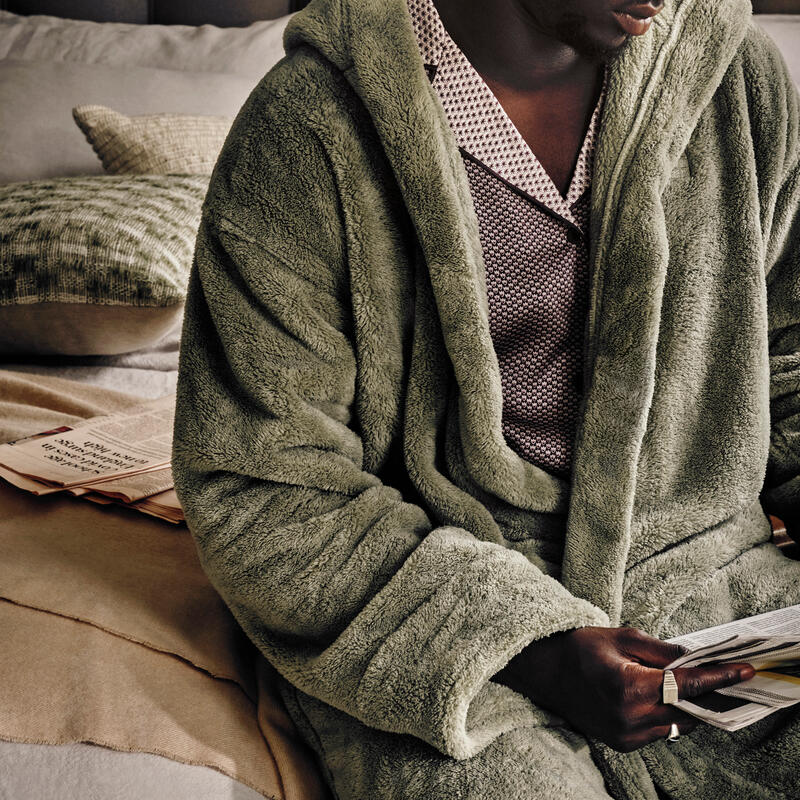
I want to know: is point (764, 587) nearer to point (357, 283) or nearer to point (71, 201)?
point (357, 283)

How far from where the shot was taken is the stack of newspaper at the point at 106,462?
3.51 ft

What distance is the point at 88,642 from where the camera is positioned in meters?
0.84

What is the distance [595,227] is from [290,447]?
12.8 inches

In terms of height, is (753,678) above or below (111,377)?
above

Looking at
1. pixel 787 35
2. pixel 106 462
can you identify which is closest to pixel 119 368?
pixel 106 462

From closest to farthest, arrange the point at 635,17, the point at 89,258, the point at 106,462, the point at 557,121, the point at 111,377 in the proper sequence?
the point at 635,17 → the point at 557,121 → the point at 106,462 → the point at 89,258 → the point at 111,377

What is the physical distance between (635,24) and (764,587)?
0.49 metres

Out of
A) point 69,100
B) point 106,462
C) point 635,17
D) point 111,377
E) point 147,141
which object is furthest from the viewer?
point 69,100

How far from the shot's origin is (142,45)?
199 cm

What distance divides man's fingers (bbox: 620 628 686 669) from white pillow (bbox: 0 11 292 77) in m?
1.62

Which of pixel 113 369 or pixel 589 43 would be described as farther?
pixel 113 369

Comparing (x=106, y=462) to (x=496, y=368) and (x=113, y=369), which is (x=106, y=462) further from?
(x=496, y=368)

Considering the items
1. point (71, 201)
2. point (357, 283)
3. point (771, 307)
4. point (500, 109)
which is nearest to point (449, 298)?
point (357, 283)

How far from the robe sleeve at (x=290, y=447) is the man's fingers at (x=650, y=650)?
39 mm
